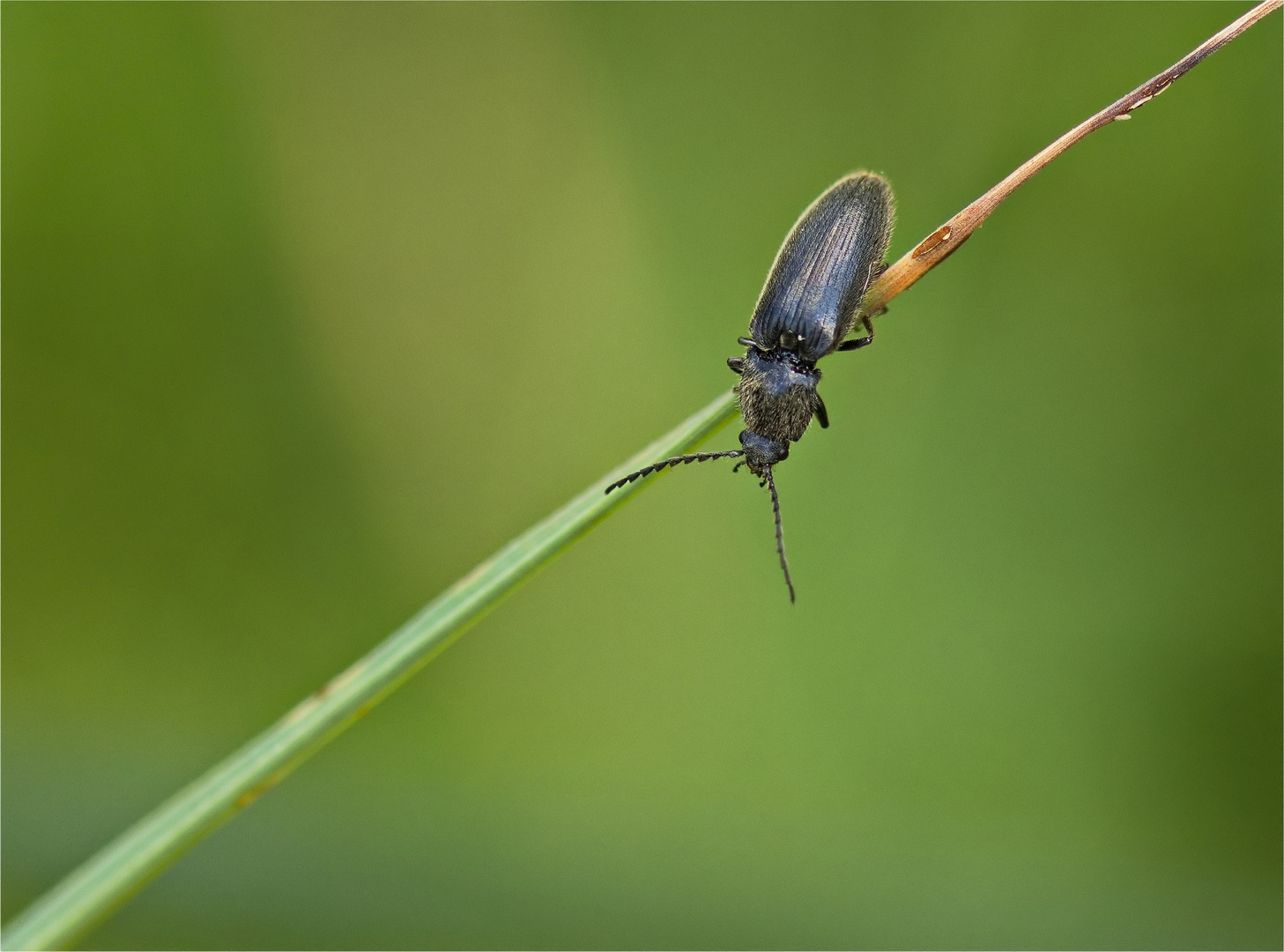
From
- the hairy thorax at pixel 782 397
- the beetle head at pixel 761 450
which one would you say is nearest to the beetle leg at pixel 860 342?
the hairy thorax at pixel 782 397

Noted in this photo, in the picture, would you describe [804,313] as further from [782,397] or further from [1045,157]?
[1045,157]

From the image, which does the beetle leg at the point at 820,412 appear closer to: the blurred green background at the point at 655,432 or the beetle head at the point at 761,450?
the beetle head at the point at 761,450

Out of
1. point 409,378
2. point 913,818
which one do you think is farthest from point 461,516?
point 913,818

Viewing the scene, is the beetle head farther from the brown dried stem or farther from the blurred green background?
the brown dried stem

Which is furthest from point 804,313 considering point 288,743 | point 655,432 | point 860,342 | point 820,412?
point 288,743

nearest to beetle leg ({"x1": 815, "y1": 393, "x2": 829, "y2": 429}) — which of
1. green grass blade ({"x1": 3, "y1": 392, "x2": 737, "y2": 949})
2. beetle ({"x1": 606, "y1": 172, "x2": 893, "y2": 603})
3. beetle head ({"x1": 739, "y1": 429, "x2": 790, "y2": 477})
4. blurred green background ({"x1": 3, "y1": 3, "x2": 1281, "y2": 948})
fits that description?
beetle ({"x1": 606, "y1": 172, "x2": 893, "y2": 603})
